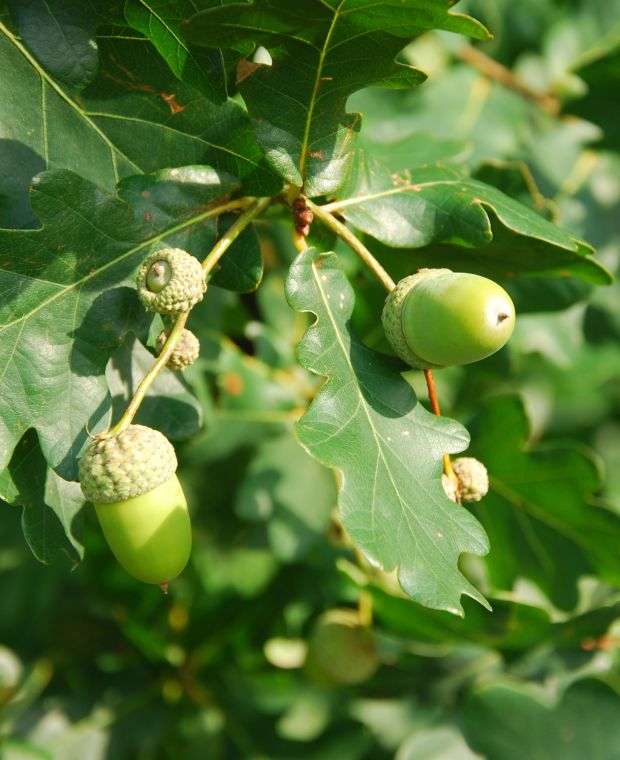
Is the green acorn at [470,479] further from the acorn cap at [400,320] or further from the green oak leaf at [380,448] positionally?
the acorn cap at [400,320]

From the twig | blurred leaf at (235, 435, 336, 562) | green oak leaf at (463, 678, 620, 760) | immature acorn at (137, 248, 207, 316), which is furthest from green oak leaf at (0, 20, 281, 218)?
the twig

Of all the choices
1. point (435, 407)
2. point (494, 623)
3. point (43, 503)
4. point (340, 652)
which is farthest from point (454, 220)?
point (340, 652)

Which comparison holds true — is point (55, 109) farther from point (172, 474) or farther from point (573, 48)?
point (573, 48)

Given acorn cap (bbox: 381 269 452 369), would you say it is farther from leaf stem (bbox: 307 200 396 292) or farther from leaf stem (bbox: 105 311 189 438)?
leaf stem (bbox: 105 311 189 438)

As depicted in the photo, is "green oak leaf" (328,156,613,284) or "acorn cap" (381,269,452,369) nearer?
"acorn cap" (381,269,452,369)

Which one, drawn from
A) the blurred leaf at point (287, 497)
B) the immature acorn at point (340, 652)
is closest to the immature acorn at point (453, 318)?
the blurred leaf at point (287, 497)

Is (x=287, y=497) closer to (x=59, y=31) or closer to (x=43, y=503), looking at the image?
(x=43, y=503)
